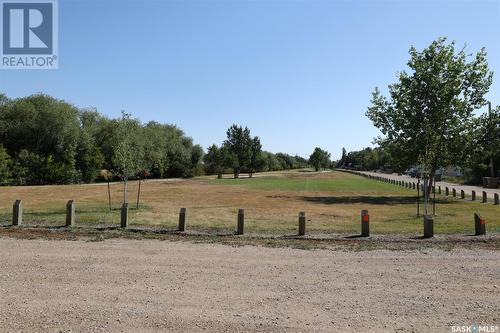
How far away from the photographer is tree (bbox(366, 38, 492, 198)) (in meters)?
28.4

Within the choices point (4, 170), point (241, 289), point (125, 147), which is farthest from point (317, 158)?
point (241, 289)

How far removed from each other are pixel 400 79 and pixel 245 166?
47.6m

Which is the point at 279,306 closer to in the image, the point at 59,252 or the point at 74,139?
the point at 59,252

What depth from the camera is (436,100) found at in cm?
2834

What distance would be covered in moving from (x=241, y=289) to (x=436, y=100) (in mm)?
25439

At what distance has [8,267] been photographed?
27.3ft

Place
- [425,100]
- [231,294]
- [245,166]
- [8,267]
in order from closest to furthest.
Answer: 1. [231,294]
2. [8,267]
3. [425,100]
4. [245,166]

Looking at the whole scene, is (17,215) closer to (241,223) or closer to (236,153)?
(241,223)

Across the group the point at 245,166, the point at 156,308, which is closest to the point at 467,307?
the point at 156,308

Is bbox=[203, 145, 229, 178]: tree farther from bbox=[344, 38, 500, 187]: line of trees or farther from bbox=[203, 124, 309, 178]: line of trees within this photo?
bbox=[344, 38, 500, 187]: line of trees

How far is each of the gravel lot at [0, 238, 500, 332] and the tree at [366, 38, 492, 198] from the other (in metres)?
19.9

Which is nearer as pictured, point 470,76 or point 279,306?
point 279,306

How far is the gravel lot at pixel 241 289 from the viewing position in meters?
5.55

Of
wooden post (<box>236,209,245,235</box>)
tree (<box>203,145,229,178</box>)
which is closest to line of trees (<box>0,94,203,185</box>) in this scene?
tree (<box>203,145,229,178</box>)
